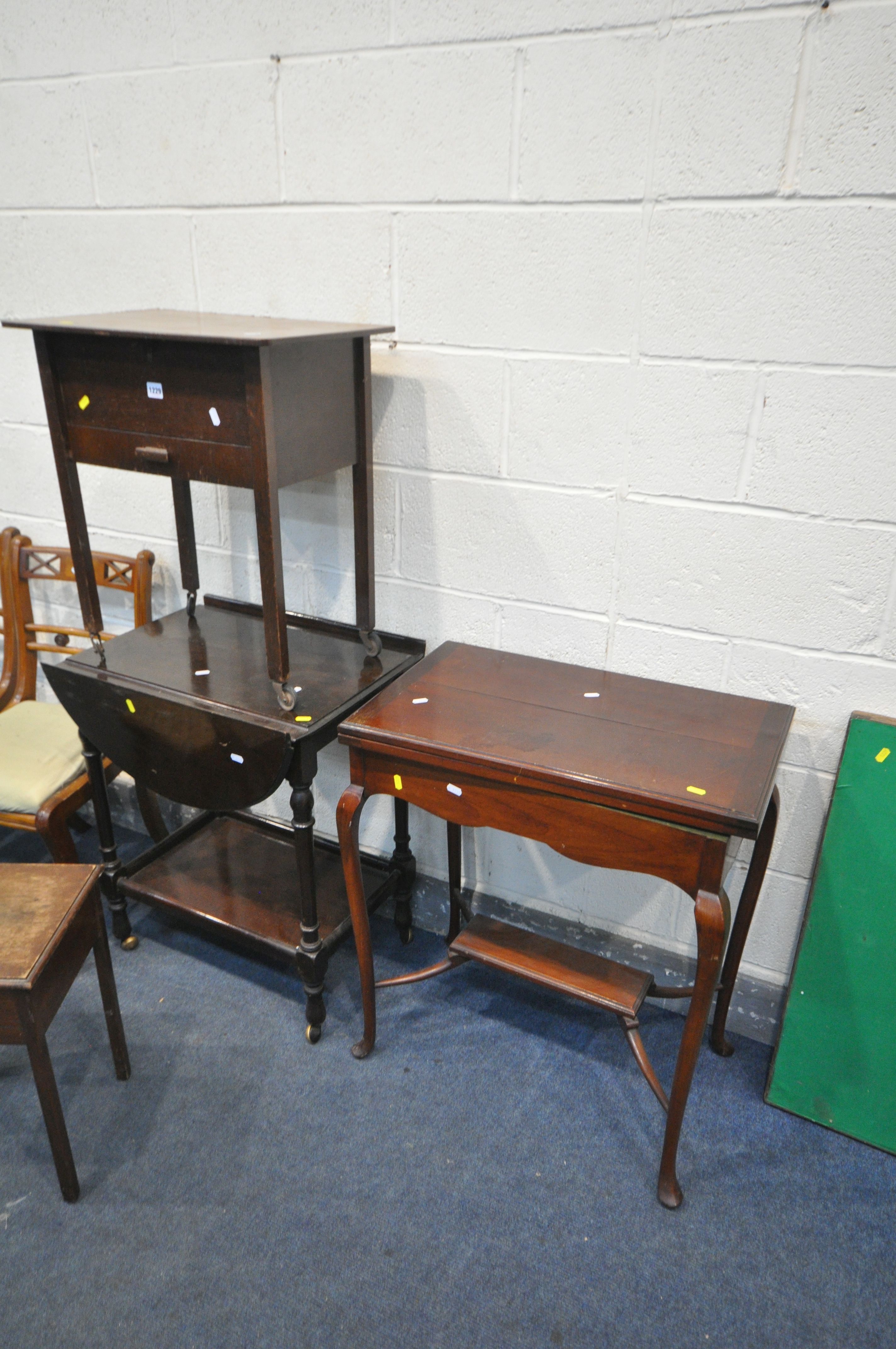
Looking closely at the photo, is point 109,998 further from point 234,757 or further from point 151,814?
point 151,814

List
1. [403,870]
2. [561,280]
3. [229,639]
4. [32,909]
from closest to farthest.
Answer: [32,909]
[561,280]
[229,639]
[403,870]

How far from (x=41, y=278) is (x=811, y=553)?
6.72 ft

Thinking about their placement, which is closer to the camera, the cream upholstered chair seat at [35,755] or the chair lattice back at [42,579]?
the cream upholstered chair seat at [35,755]

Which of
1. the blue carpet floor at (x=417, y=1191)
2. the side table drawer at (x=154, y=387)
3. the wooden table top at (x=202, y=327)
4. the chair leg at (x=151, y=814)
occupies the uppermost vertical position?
the wooden table top at (x=202, y=327)

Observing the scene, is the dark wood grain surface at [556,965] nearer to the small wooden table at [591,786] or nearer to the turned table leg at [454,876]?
the small wooden table at [591,786]

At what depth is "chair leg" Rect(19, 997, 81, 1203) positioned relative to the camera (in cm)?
148

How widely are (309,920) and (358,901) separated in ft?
0.59

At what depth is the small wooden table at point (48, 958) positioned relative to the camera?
4.85 ft

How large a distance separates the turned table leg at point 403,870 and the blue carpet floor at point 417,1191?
8.3 inches

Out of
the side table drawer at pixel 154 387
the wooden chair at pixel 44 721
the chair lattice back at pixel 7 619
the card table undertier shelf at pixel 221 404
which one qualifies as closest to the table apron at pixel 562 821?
the card table undertier shelf at pixel 221 404

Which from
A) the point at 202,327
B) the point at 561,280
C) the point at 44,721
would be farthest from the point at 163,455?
the point at 44,721

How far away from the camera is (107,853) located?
88.4 inches

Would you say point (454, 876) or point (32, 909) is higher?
point (32, 909)

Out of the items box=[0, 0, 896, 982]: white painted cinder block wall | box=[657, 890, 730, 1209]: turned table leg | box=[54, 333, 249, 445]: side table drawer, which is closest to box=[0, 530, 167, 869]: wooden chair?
box=[0, 0, 896, 982]: white painted cinder block wall
